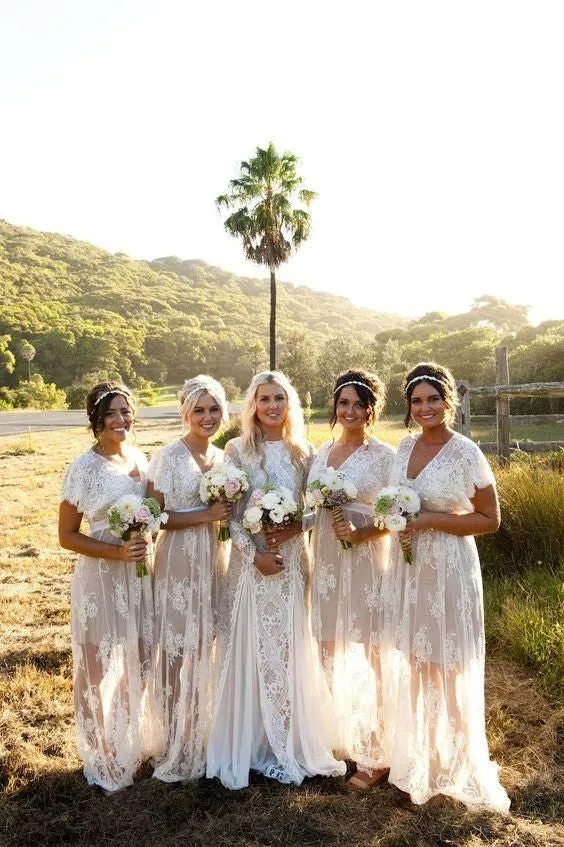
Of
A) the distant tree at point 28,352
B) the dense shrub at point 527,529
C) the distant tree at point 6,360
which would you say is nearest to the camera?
the dense shrub at point 527,529

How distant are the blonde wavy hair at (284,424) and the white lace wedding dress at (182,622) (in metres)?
0.43

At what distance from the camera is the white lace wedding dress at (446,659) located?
11.9 ft

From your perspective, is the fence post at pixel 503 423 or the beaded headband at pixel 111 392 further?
the fence post at pixel 503 423

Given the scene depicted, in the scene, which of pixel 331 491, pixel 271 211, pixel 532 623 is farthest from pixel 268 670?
pixel 271 211

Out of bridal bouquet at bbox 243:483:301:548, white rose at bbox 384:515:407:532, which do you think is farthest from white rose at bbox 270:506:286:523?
white rose at bbox 384:515:407:532

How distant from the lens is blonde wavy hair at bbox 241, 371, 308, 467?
4.20 meters

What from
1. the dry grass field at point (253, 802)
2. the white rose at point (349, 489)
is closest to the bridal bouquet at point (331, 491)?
the white rose at point (349, 489)

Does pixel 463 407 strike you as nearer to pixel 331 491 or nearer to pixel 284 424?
pixel 284 424

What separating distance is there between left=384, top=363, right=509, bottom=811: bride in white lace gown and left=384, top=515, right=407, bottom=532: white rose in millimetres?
149

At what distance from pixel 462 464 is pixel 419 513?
1.22ft

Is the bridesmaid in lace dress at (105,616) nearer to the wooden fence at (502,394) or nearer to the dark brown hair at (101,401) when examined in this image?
the dark brown hair at (101,401)

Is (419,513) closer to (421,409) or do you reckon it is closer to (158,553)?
(421,409)

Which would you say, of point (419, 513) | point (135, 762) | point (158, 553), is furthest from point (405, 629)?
point (135, 762)

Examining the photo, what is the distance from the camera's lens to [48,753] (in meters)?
4.36
